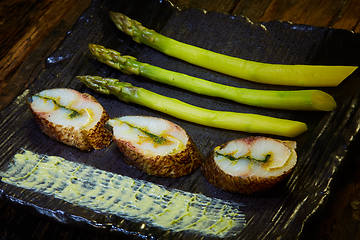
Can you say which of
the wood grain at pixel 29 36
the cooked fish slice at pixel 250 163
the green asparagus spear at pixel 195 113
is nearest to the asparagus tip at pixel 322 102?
the green asparagus spear at pixel 195 113

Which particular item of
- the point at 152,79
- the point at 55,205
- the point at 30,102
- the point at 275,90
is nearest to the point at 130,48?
the point at 152,79

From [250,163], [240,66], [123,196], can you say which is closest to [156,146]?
[123,196]

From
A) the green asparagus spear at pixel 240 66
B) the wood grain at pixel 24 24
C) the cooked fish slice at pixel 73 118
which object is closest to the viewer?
the cooked fish slice at pixel 73 118

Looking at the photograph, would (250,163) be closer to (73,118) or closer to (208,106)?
(208,106)

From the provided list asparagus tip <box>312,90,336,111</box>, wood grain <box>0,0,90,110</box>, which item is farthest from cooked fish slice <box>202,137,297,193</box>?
wood grain <box>0,0,90,110</box>

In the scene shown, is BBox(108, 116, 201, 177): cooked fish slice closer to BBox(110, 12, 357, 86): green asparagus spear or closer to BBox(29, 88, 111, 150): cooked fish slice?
BBox(29, 88, 111, 150): cooked fish slice

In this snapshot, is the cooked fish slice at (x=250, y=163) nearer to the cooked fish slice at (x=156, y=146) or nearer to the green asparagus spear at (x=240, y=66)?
the cooked fish slice at (x=156, y=146)
